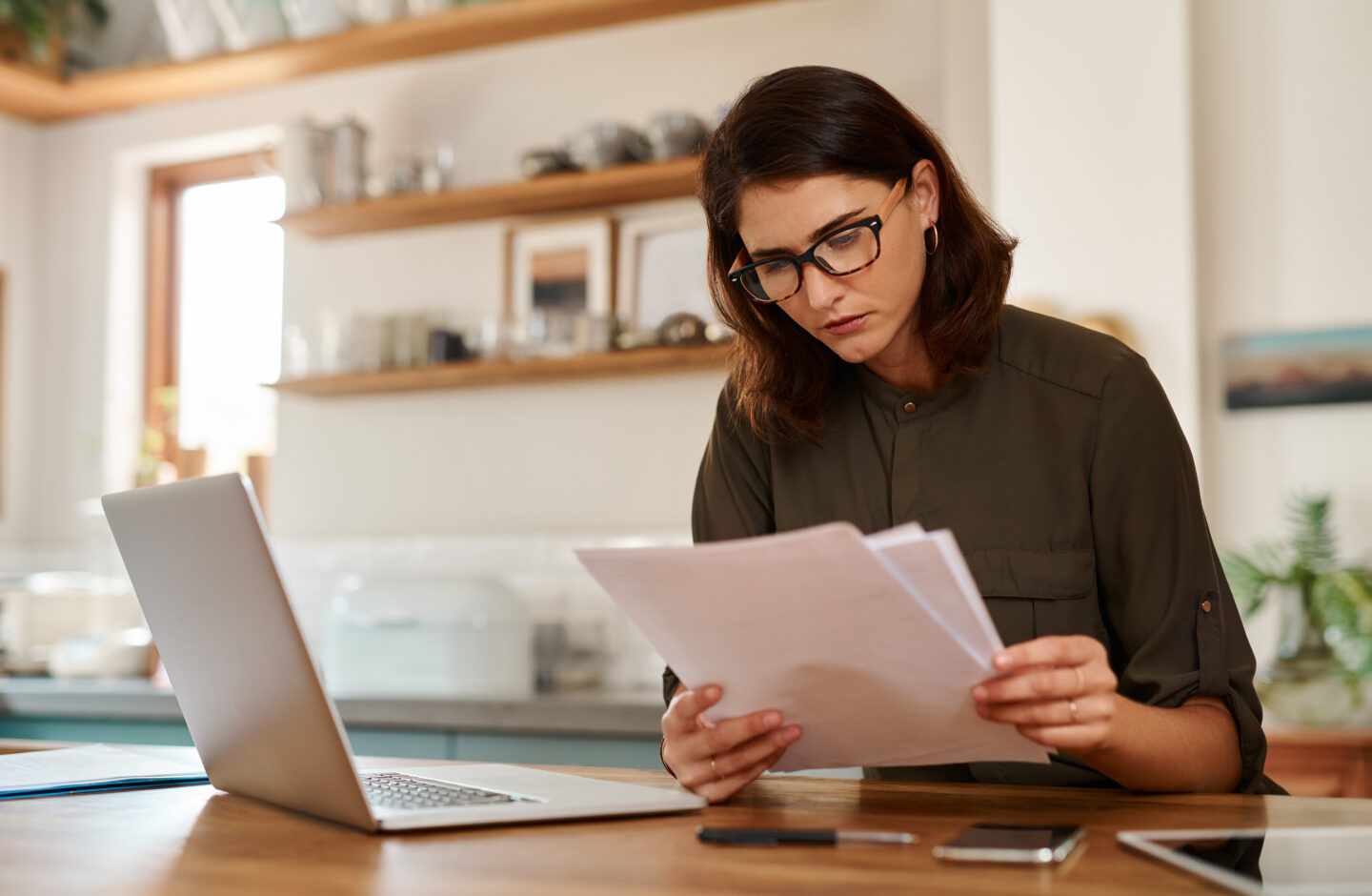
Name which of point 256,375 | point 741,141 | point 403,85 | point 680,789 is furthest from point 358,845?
point 256,375

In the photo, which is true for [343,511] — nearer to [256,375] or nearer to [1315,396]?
[256,375]

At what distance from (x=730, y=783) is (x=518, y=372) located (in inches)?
86.6

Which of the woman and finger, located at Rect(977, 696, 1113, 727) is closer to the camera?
finger, located at Rect(977, 696, 1113, 727)

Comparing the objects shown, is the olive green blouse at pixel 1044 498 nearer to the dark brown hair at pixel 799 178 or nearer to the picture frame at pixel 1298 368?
the dark brown hair at pixel 799 178

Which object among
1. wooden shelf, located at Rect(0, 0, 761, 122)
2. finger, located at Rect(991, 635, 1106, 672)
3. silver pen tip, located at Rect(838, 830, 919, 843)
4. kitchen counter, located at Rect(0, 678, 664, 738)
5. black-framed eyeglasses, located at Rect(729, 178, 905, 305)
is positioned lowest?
kitchen counter, located at Rect(0, 678, 664, 738)

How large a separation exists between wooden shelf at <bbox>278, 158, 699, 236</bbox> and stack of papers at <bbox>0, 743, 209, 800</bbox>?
190cm

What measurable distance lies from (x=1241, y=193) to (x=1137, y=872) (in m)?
2.53

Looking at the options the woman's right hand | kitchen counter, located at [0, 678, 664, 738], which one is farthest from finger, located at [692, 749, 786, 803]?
kitchen counter, located at [0, 678, 664, 738]

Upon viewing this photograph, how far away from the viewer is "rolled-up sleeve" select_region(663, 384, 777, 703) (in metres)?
1.46

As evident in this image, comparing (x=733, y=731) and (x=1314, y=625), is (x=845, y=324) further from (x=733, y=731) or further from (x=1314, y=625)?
(x=1314, y=625)

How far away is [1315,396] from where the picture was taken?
9.39ft

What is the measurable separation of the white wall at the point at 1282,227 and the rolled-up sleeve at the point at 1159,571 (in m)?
1.76

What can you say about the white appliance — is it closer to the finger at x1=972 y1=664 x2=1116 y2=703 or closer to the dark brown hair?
the dark brown hair

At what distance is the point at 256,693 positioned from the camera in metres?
1.02
